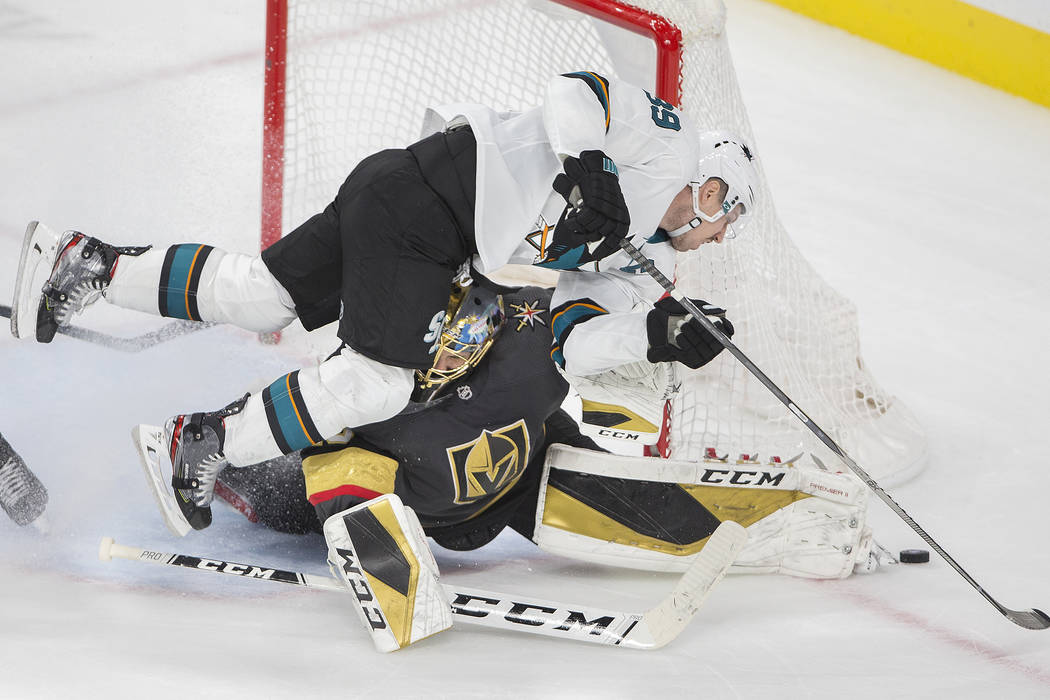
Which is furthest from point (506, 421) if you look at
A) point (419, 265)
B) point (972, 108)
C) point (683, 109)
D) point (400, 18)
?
point (972, 108)

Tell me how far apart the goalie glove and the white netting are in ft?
2.00

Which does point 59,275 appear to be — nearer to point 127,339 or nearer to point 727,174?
point 127,339

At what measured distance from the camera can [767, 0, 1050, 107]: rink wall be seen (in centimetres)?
496

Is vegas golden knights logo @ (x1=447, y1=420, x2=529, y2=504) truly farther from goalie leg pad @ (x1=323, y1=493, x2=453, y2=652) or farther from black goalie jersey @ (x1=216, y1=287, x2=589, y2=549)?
goalie leg pad @ (x1=323, y1=493, x2=453, y2=652)

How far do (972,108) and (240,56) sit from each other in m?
2.90

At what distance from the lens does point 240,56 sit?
15.5 ft

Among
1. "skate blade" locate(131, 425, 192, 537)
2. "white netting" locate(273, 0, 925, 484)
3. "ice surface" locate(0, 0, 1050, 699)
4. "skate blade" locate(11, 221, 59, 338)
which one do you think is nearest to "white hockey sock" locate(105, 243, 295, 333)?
"skate blade" locate(11, 221, 59, 338)

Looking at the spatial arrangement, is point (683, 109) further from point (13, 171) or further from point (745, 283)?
point (13, 171)

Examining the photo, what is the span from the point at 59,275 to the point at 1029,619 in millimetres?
1931

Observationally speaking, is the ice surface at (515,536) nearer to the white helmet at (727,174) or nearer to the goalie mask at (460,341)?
the goalie mask at (460,341)

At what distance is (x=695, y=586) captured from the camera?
2207mm

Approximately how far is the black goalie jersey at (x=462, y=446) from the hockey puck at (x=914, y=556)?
80 centimetres

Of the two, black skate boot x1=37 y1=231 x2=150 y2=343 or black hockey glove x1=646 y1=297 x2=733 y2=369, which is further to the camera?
black skate boot x1=37 y1=231 x2=150 y2=343

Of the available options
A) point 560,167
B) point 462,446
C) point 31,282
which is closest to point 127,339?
point 31,282
